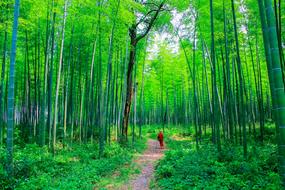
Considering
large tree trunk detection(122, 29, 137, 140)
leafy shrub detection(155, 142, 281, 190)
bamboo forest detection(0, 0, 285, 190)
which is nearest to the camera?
leafy shrub detection(155, 142, 281, 190)

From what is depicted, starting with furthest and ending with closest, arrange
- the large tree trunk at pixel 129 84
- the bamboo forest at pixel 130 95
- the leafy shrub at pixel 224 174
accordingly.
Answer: the large tree trunk at pixel 129 84 < the bamboo forest at pixel 130 95 < the leafy shrub at pixel 224 174

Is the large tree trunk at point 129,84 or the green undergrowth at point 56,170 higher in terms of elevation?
the large tree trunk at point 129,84

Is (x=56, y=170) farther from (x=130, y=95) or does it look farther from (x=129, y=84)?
(x=129, y=84)

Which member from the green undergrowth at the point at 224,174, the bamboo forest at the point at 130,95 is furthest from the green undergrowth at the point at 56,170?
the green undergrowth at the point at 224,174

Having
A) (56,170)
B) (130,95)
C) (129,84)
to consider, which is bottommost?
(56,170)

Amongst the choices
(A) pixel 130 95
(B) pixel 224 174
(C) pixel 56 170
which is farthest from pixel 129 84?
(B) pixel 224 174

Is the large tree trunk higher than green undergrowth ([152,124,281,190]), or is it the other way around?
the large tree trunk

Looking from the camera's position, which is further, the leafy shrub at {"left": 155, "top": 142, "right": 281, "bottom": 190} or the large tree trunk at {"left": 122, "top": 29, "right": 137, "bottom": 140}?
the large tree trunk at {"left": 122, "top": 29, "right": 137, "bottom": 140}

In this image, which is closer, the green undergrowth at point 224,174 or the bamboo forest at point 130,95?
the green undergrowth at point 224,174

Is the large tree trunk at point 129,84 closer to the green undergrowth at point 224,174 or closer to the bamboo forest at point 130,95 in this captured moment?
the bamboo forest at point 130,95

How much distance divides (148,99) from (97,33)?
→ 80.8ft

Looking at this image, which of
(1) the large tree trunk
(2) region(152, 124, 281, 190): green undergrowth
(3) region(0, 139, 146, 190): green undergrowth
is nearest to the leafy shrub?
(2) region(152, 124, 281, 190): green undergrowth

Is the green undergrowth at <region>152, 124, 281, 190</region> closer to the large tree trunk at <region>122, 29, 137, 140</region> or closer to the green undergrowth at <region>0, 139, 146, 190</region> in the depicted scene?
the green undergrowth at <region>0, 139, 146, 190</region>

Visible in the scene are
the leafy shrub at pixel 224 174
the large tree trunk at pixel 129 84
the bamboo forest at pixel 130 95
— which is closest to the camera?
the leafy shrub at pixel 224 174
